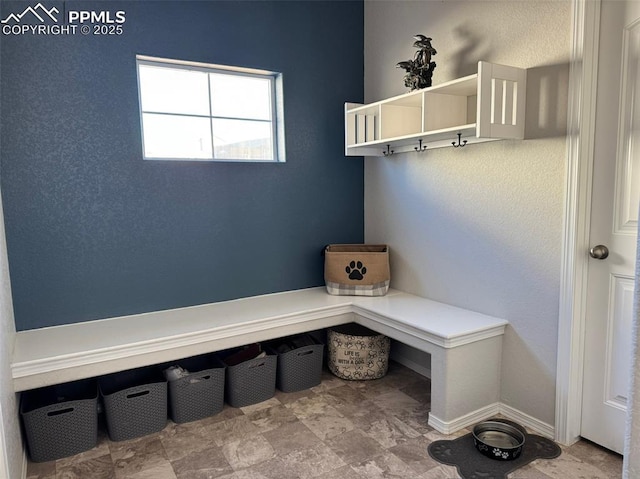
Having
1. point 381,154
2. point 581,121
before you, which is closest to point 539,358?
point 581,121

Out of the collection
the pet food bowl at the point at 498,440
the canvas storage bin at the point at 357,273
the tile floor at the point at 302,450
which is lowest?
the tile floor at the point at 302,450

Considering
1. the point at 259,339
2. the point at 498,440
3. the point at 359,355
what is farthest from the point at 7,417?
the point at 498,440

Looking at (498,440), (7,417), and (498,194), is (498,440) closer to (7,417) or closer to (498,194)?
(498,194)

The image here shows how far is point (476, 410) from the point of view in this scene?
2393 millimetres

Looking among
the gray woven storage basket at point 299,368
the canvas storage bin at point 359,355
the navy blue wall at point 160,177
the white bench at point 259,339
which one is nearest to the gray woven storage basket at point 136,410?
the white bench at point 259,339

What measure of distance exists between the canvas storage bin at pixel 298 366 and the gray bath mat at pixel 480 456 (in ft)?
2.93

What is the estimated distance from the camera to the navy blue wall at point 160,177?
2.34 metres

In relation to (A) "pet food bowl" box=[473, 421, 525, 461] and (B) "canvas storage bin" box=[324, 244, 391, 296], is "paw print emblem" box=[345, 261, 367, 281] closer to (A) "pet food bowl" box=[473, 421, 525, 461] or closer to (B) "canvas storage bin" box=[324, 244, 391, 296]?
(B) "canvas storage bin" box=[324, 244, 391, 296]

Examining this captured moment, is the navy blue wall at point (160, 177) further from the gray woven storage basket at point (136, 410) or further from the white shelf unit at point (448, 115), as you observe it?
the gray woven storage basket at point (136, 410)

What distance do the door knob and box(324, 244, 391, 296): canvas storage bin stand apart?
121 centimetres

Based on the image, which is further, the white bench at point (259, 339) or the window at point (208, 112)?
the window at point (208, 112)

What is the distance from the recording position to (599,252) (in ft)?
6.70

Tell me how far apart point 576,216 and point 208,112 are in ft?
7.00

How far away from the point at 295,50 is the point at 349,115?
578mm
